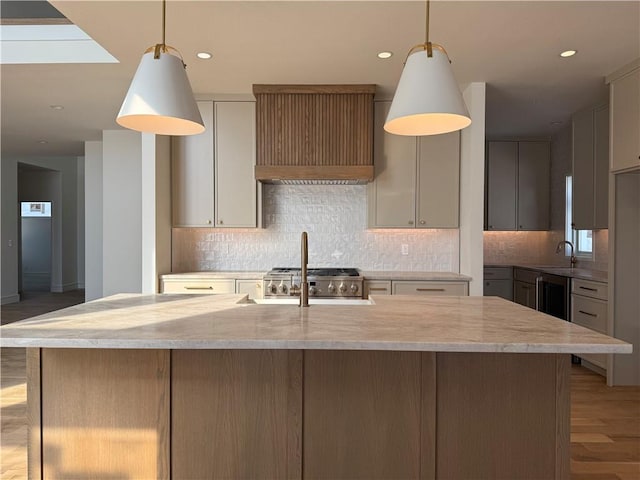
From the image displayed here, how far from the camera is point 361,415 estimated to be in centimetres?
176

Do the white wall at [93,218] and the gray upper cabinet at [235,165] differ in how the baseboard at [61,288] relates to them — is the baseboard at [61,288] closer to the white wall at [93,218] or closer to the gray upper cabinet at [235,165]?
the white wall at [93,218]

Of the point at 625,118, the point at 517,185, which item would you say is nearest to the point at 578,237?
the point at 517,185

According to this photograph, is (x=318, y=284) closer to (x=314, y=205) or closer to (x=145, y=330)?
(x=314, y=205)

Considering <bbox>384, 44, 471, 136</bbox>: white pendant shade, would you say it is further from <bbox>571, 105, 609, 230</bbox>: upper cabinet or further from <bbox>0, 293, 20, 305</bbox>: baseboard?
<bbox>0, 293, 20, 305</bbox>: baseboard

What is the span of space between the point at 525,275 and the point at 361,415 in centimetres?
435

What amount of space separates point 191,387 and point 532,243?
560 centimetres

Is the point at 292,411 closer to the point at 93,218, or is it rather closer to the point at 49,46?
the point at 49,46

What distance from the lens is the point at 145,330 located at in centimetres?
163

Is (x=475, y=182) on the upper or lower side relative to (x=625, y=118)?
lower

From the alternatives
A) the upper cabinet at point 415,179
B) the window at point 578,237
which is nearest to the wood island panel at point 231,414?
the upper cabinet at point 415,179

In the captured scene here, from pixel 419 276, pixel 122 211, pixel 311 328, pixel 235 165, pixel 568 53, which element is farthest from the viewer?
pixel 122 211

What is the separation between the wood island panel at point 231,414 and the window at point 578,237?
4816 mm

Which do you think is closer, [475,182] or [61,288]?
[475,182]

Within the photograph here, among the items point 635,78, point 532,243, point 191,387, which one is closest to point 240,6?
point 191,387
